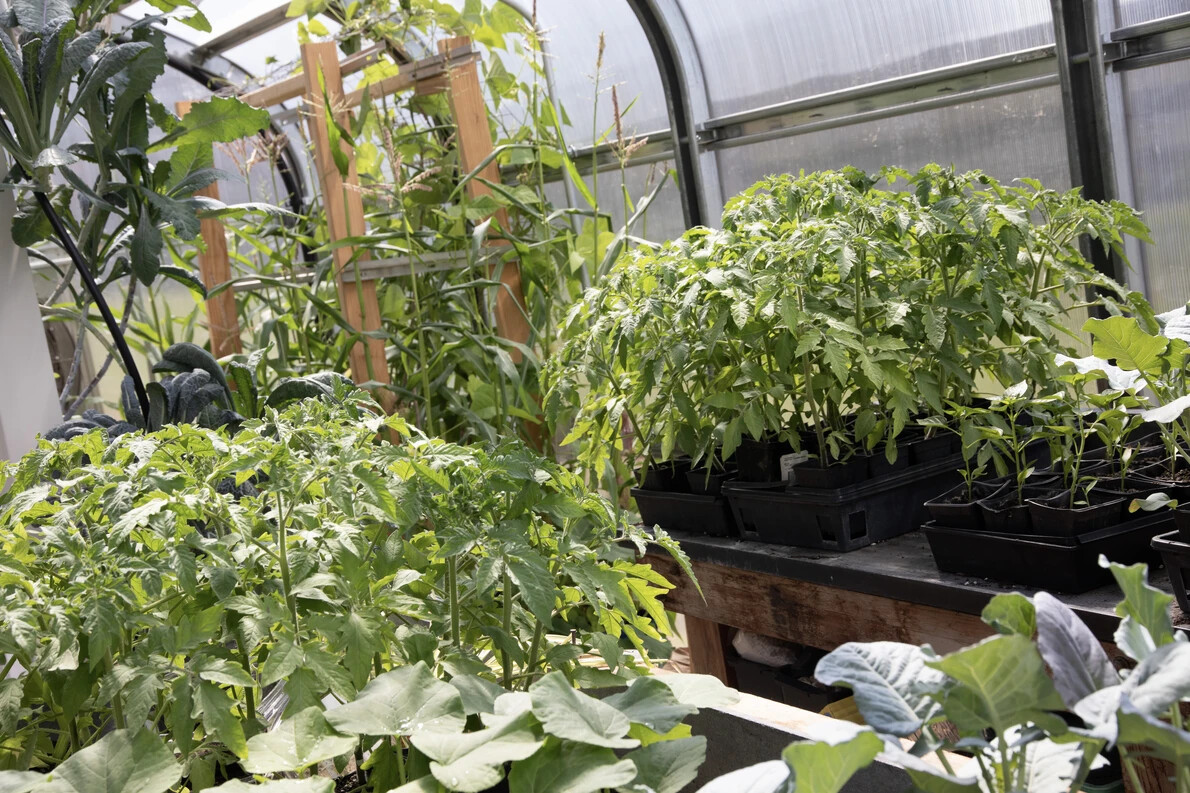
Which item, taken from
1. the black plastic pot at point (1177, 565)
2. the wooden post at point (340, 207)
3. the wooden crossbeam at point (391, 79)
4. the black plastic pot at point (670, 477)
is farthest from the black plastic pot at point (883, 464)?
the wooden crossbeam at point (391, 79)

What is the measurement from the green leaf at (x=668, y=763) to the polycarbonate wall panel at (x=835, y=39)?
204 cm

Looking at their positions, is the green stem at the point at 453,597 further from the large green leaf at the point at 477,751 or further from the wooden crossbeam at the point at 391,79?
the wooden crossbeam at the point at 391,79

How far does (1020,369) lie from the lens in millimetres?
1568

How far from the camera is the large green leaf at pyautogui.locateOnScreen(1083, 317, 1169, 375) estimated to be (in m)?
1.08

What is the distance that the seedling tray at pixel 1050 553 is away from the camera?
4.09 ft

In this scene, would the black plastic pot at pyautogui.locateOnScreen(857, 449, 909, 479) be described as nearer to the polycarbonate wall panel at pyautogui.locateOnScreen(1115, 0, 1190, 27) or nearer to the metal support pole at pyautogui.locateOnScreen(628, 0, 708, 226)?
the polycarbonate wall panel at pyautogui.locateOnScreen(1115, 0, 1190, 27)

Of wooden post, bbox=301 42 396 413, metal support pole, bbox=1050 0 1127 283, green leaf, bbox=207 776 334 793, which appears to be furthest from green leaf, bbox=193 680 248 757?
wooden post, bbox=301 42 396 413

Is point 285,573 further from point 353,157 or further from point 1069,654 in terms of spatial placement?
point 353,157

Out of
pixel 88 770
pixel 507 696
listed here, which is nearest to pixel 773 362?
pixel 507 696

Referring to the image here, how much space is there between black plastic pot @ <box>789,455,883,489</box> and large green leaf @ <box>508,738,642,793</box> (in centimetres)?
106

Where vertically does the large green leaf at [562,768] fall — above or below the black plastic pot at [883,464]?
above

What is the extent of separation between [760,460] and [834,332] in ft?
1.27

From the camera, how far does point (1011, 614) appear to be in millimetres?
484

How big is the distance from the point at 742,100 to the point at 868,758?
273 cm
